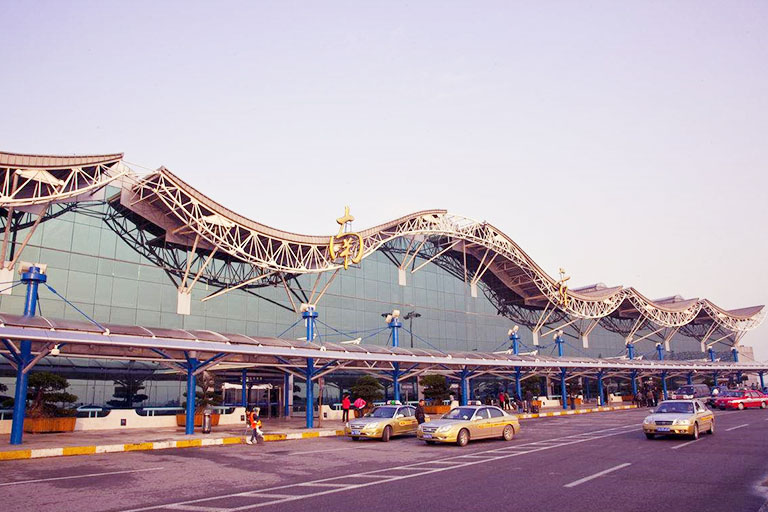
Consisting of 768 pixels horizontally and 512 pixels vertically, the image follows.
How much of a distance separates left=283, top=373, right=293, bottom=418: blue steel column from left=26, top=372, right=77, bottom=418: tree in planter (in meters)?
17.4

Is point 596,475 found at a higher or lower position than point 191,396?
lower

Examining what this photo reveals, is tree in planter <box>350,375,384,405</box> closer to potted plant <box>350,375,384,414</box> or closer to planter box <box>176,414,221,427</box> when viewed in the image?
potted plant <box>350,375,384,414</box>

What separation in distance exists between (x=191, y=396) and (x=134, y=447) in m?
4.57

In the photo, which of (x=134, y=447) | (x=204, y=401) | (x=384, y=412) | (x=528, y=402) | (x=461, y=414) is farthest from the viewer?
(x=528, y=402)

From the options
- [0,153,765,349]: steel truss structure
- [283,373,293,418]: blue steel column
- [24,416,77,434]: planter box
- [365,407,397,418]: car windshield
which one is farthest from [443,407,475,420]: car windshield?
[283,373,293,418]: blue steel column

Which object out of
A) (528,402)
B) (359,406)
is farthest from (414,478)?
(528,402)

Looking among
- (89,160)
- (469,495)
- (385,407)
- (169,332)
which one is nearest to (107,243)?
(89,160)

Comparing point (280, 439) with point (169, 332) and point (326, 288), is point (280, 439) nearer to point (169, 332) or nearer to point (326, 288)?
point (169, 332)

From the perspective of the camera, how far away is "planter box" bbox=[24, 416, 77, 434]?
2731 cm

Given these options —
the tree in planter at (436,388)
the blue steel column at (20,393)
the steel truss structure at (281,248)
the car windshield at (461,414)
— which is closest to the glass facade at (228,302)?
the steel truss structure at (281,248)

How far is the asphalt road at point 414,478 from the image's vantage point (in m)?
10.4

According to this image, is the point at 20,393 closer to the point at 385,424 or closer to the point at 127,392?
the point at 385,424

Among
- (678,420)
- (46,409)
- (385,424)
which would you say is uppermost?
(46,409)

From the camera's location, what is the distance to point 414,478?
1335cm
